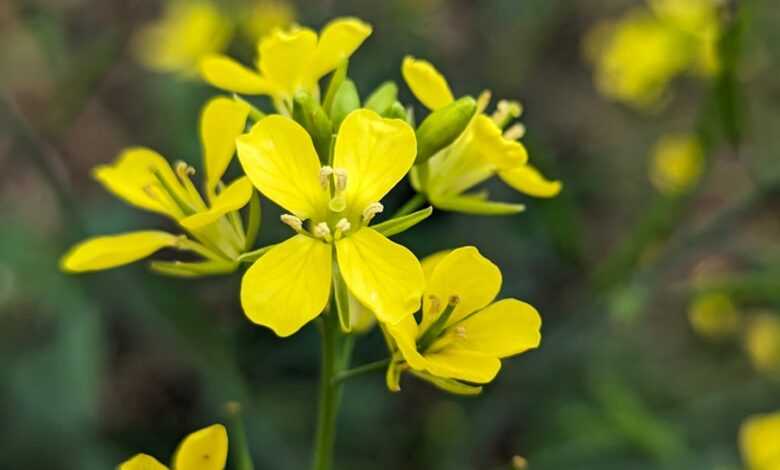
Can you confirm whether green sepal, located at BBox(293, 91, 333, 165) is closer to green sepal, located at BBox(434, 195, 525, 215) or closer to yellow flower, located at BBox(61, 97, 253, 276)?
yellow flower, located at BBox(61, 97, 253, 276)

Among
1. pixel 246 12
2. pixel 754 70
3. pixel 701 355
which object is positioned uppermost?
pixel 246 12

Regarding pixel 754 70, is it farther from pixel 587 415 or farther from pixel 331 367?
pixel 331 367

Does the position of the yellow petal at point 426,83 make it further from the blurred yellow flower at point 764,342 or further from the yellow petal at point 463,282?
the blurred yellow flower at point 764,342

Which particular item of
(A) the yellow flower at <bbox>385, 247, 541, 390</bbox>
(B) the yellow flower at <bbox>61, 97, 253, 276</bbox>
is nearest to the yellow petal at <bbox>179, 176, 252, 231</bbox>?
(B) the yellow flower at <bbox>61, 97, 253, 276</bbox>

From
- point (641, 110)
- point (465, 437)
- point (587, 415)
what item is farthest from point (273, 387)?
point (641, 110)

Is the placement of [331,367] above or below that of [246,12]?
above

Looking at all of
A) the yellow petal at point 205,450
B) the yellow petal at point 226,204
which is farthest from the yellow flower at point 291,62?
the yellow petal at point 205,450
